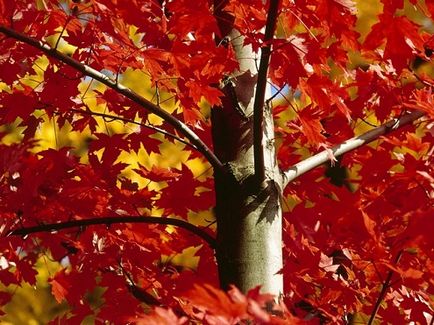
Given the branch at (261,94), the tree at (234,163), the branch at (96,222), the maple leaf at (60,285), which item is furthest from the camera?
the maple leaf at (60,285)

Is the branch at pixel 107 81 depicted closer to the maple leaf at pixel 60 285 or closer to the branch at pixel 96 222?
the branch at pixel 96 222

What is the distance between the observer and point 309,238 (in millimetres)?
2213

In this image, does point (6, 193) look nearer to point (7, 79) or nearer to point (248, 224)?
point (7, 79)

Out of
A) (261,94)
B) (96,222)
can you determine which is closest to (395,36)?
(261,94)

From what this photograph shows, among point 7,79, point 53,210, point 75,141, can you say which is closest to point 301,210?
point 53,210

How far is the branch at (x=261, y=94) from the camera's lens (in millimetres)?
1776

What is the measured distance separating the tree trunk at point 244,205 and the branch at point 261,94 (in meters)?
0.07

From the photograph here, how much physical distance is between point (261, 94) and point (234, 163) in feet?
1.07

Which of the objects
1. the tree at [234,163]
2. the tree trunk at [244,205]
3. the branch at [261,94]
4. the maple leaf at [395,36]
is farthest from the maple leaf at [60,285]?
the maple leaf at [395,36]

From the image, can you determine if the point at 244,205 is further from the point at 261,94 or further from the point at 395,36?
the point at 395,36

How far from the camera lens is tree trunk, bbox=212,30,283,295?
2.08 metres

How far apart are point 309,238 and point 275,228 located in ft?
0.47

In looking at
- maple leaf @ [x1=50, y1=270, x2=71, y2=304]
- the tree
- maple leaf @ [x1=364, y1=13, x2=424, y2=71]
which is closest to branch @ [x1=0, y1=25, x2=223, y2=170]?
the tree

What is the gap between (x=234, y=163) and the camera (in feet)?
7.25
